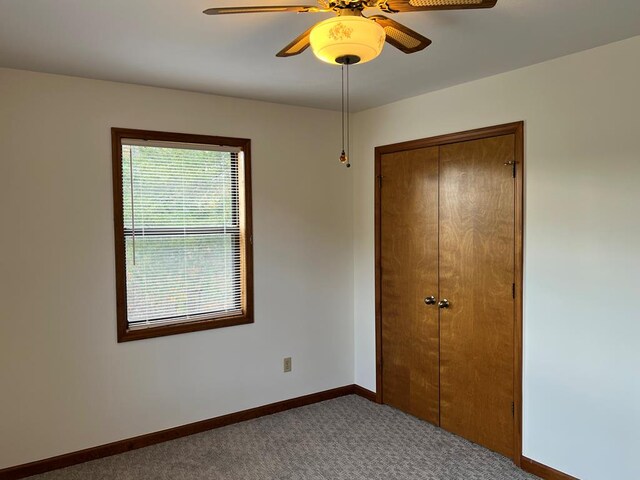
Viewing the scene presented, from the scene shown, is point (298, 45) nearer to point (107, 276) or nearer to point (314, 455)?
point (107, 276)

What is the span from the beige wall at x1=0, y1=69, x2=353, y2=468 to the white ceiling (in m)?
0.27

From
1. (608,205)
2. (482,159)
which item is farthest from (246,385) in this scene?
(608,205)

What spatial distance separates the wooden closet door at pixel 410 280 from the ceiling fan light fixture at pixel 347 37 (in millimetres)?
2043

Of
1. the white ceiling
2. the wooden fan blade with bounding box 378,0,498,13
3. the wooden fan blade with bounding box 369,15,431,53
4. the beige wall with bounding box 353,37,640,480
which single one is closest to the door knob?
the beige wall with bounding box 353,37,640,480

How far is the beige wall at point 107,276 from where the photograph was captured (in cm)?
291

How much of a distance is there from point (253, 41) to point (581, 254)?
2.09 metres

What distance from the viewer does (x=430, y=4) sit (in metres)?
1.59

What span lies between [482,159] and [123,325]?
2610 mm

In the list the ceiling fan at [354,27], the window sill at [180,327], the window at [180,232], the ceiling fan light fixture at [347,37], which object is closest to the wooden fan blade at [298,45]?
the ceiling fan at [354,27]

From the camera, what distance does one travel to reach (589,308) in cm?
266

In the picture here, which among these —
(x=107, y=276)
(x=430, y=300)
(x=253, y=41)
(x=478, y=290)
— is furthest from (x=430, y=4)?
(x=107, y=276)

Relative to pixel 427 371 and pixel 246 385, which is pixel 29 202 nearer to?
pixel 246 385

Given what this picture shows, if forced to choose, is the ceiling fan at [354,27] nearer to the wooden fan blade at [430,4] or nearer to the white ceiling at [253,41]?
the wooden fan blade at [430,4]

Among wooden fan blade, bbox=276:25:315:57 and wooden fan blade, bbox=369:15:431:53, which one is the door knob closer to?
wooden fan blade, bbox=369:15:431:53
